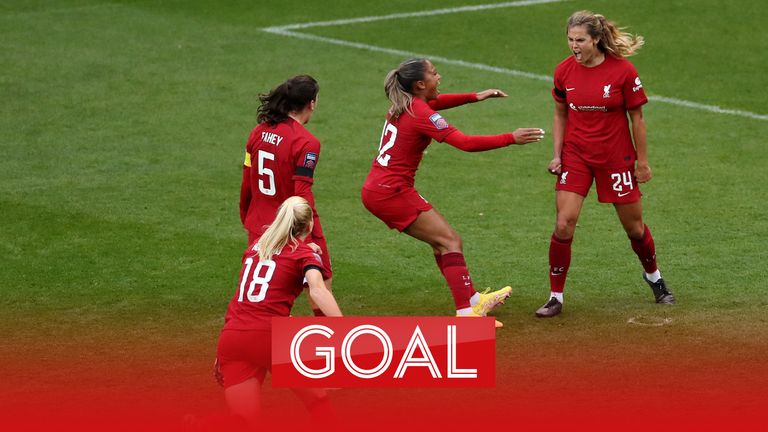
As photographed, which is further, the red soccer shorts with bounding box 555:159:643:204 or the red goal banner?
the red soccer shorts with bounding box 555:159:643:204

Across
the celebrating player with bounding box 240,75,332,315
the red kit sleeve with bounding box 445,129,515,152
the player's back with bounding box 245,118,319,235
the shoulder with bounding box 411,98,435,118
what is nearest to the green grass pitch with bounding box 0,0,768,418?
the player's back with bounding box 245,118,319,235

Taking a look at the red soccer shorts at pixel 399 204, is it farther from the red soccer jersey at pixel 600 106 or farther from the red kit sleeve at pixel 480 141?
the red soccer jersey at pixel 600 106

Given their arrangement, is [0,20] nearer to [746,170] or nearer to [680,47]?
[680,47]

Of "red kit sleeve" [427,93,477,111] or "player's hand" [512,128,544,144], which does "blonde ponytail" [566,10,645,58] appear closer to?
"red kit sleeve" [427,93,477,111]

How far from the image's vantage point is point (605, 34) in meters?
10.4

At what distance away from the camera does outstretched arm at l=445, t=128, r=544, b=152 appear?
9367mm

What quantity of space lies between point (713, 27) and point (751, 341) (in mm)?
12497

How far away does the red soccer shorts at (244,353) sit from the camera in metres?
7.70

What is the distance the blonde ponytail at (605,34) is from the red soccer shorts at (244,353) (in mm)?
4027

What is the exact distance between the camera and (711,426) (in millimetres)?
8203

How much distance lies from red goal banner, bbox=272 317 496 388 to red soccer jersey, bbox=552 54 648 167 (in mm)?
1701

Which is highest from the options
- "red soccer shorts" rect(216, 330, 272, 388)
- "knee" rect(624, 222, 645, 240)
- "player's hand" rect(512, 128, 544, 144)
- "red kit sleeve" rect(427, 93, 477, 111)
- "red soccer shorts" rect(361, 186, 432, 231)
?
"red kit sleeve" rect(427, 93, 477, 111)

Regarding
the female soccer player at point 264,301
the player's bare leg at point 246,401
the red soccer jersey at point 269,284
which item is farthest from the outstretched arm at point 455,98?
the player's bare leg at point 246,401

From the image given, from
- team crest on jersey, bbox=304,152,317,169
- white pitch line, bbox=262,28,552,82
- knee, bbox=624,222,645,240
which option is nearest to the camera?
team crest on jersey, bbox=304,152,317,169
